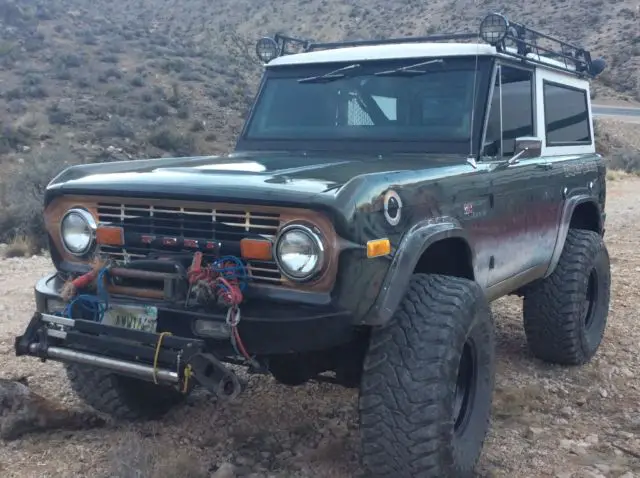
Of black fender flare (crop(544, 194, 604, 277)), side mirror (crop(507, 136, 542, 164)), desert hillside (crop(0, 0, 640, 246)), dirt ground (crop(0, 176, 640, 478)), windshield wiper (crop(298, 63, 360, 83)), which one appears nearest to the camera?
dirt ground (crop(0, 176, 640, 478))

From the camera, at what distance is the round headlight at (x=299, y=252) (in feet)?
10.4

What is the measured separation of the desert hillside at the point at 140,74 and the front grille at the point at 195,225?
7059mm

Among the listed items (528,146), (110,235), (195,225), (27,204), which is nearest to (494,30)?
(528,146)

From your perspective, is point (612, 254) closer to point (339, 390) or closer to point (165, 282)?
point (339, 390)

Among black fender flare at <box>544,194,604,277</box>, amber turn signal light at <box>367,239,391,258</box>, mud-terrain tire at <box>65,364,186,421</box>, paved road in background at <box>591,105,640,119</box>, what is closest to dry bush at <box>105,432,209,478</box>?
mud-terrain tire at <box>65,364,186,421</box>

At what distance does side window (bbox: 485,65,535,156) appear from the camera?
15.1ft

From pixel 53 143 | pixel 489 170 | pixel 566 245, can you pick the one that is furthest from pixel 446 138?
pixel 53 143

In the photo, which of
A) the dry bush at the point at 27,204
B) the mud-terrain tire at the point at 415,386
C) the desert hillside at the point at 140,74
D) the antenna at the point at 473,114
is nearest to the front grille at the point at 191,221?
the mud-terrain tire at the point at 415,386

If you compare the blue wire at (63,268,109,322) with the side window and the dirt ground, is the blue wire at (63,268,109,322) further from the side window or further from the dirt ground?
the side window

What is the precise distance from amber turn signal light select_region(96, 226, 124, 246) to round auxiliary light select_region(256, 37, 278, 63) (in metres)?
2.25

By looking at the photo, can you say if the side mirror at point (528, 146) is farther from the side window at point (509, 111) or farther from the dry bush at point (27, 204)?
the dry bush at point (27, 204)

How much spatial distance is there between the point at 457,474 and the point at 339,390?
5.00 ft

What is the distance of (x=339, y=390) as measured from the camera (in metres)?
5.01

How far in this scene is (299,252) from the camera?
3.22 meters
